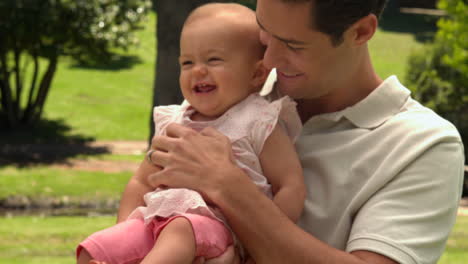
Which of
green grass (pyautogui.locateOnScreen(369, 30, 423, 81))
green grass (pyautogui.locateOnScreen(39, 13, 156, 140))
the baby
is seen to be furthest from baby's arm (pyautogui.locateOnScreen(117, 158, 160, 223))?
green grass (pyautogui.locateOnScreen(369, 30, 423, 81))

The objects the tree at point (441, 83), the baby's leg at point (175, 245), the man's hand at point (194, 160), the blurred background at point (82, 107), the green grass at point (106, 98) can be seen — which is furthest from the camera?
the green grass at point (106, 98)

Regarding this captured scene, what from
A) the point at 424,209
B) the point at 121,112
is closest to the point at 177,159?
the point at 424,209

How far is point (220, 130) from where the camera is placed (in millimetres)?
2586

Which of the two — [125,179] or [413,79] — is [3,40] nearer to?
[125,179]

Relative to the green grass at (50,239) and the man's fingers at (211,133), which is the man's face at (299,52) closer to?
the man's fingers at (211,133)

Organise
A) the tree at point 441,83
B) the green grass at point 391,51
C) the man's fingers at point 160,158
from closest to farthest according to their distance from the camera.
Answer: the man's fingers at point 160,158 < the tree at point 441,83 < the green grass at point 391,51

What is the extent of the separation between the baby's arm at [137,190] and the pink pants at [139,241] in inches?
10.0

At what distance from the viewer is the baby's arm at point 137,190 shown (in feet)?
Result: 8.84

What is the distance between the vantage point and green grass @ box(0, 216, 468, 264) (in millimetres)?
9320

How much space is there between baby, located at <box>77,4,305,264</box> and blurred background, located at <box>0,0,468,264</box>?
252 inches

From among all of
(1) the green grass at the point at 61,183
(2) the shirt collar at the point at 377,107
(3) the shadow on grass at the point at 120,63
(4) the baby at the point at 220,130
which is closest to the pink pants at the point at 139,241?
(4) the baby at the point at 220,130

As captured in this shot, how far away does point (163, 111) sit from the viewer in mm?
2773

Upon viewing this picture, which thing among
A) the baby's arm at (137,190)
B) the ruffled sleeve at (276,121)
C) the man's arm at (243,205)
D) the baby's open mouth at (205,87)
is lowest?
the baby's arm at (137,190)

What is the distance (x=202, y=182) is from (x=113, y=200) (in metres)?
12.5
